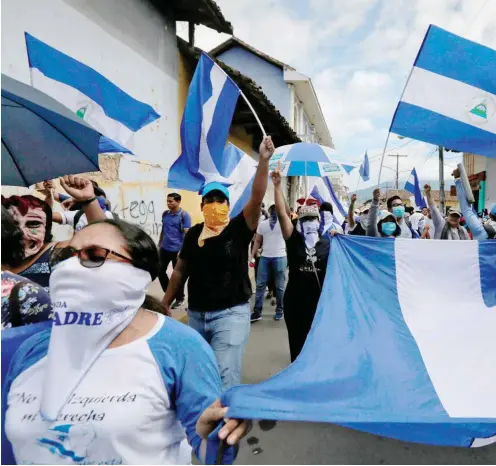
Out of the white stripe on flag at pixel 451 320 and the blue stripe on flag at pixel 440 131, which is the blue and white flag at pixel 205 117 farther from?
the white stripe on flag at pixel 451 320

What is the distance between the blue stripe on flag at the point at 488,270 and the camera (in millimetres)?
3191

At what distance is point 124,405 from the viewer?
1.27m

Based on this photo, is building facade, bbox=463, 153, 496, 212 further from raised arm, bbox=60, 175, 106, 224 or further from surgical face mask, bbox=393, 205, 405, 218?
raised arm, bbox=60, 175, 106, 224

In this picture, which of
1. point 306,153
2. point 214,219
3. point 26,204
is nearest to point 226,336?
point 214,219

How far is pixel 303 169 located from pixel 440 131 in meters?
4.22

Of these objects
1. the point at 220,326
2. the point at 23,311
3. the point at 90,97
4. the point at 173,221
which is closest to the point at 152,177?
the point at 173,221

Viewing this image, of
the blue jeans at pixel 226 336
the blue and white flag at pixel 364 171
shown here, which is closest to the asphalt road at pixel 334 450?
the blue jeans at pixel 226 336

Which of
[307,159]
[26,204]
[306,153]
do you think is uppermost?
[306,153]

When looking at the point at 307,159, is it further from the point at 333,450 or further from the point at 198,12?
the point at 333,450

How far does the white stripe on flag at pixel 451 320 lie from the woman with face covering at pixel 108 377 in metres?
1.22

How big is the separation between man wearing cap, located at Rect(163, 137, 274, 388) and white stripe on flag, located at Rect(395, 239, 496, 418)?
120 cm

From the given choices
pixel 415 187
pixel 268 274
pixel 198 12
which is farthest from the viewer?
pixel 415 187

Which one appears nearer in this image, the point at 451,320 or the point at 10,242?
the point at 10,242

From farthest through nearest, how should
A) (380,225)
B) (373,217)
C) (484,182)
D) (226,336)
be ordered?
(484,182) < (373,217) < (380,225) < (226,336)
